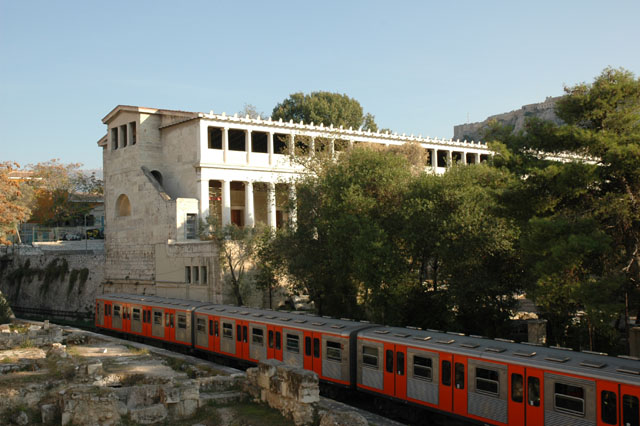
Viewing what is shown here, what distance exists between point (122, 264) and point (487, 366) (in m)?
43.6

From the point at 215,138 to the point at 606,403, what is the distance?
158 feet

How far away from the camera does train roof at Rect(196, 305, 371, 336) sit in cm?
2116

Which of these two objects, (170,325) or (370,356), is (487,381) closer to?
(370,356)

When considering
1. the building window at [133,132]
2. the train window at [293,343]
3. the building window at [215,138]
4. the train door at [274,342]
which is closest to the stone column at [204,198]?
the building window at [215,138]

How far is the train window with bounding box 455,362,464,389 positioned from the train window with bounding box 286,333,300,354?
23.0 feet

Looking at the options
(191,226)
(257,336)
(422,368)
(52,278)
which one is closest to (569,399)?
(422,368)

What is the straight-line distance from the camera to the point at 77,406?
16.1 meters

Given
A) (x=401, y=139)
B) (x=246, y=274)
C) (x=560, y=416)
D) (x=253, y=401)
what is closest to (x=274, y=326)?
(x=253, y=401)

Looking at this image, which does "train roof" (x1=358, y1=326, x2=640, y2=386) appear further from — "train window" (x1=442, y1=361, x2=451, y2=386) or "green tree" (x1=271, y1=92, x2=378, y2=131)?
"green tree" (x1=271, y1=92, x2=378, y2=131)

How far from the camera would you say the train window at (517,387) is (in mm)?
15148

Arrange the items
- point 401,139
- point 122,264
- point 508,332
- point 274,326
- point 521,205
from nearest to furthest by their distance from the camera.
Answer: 1. point 521,205
2. point 274,326
3. point 508,332
4. point 122,264
5. point 401,139

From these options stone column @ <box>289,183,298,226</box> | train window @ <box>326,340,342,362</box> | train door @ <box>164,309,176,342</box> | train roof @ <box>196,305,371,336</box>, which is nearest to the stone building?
stone column @ <box>289,183,298,226</box>

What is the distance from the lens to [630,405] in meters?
13.0

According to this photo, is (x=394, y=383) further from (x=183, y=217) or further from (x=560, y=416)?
(x=183, y=217)
